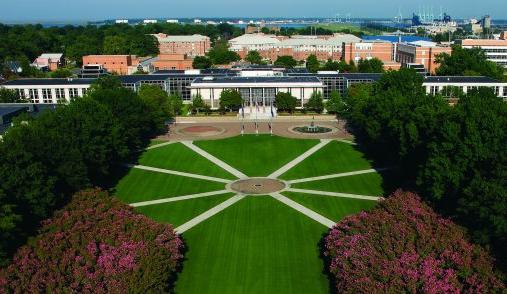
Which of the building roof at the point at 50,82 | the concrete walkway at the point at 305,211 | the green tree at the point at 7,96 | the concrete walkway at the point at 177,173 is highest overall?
the building roof at the point at 50,82

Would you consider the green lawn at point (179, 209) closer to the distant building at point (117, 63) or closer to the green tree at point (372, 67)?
the green tree at point (372, 67)

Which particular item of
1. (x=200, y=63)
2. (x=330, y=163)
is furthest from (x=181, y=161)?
(x=200, y=63)

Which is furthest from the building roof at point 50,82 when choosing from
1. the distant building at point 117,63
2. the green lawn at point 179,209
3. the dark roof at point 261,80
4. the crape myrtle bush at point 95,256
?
the crape myrtle bush at point 95,256

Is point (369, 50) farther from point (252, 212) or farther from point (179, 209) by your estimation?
point (179, 209)

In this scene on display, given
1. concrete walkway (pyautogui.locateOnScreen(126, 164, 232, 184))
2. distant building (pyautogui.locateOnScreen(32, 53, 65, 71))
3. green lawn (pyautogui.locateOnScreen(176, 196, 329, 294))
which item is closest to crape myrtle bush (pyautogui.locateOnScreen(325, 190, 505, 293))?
green lawn (pyautogui.locateOnScreen(176, 196, 329, 294))

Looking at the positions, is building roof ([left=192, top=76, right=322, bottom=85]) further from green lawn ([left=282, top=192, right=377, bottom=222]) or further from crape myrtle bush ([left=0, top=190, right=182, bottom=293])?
crape myrtle bush ([left=0, top=190, right=182, bottom=293])

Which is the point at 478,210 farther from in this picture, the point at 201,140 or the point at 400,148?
the point at 201,140
